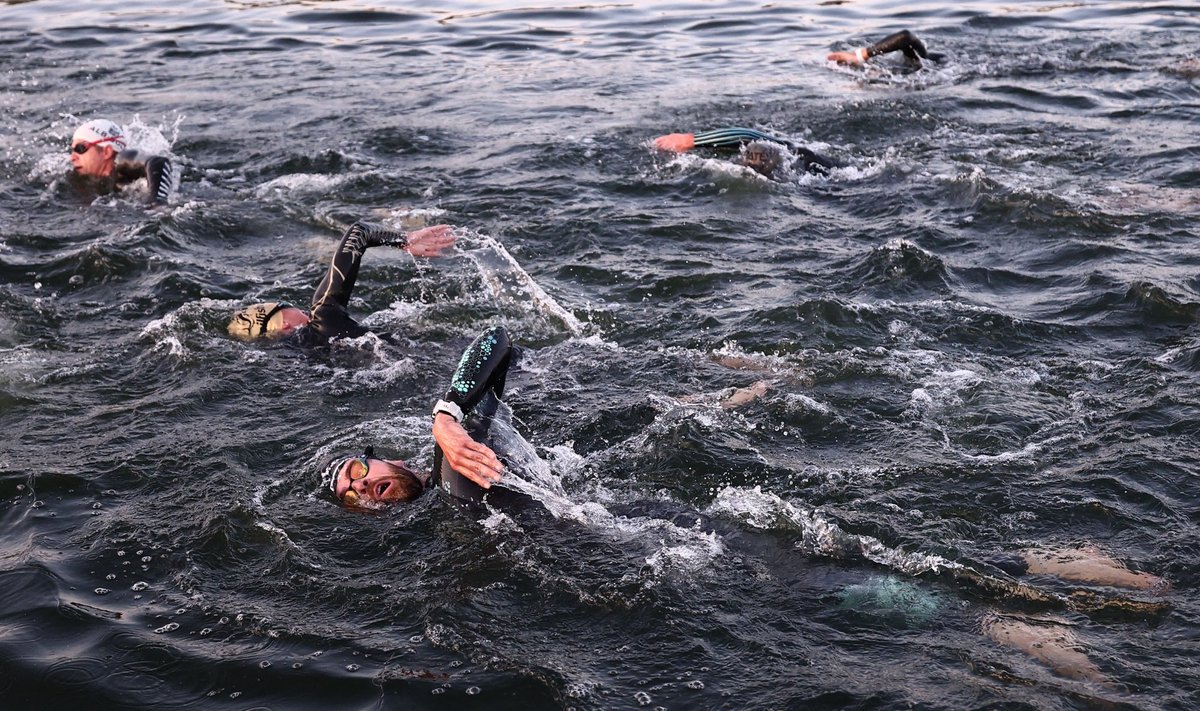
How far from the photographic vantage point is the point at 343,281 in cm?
736

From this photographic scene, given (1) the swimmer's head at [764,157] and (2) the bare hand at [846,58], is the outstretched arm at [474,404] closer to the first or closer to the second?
(1) the swimmer's head at [764,157]

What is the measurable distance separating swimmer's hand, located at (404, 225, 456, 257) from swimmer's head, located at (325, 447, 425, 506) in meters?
2.02

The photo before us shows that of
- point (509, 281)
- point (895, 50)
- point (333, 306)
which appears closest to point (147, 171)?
point (333, 306)

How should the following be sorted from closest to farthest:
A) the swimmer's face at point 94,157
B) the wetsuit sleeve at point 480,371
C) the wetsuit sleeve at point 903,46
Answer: the wetsuit sleeve at point 480,371 → the swimmer's face at point 94,157 → the wetsuit sleeve at point 903,46

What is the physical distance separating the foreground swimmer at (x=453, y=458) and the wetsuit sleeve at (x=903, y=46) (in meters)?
9.00

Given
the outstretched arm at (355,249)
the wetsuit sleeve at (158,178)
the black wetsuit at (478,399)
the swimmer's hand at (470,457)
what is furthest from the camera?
the wetsuit sleeve at (158,178)

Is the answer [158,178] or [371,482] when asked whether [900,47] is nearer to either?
[158,178]

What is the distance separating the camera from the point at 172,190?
1034cm

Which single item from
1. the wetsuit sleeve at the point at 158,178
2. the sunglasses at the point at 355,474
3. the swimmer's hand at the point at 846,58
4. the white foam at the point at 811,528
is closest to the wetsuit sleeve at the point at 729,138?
the swimmer's hand at the point at 846,58

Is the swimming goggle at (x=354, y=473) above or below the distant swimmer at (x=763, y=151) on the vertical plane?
below

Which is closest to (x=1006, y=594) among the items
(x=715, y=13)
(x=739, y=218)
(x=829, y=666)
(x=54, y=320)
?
(x=829, y=666)

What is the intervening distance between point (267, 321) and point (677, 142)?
4684 mm

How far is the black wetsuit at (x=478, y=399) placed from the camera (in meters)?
5.57

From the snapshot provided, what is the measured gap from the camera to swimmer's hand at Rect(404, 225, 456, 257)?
734 centimetres
